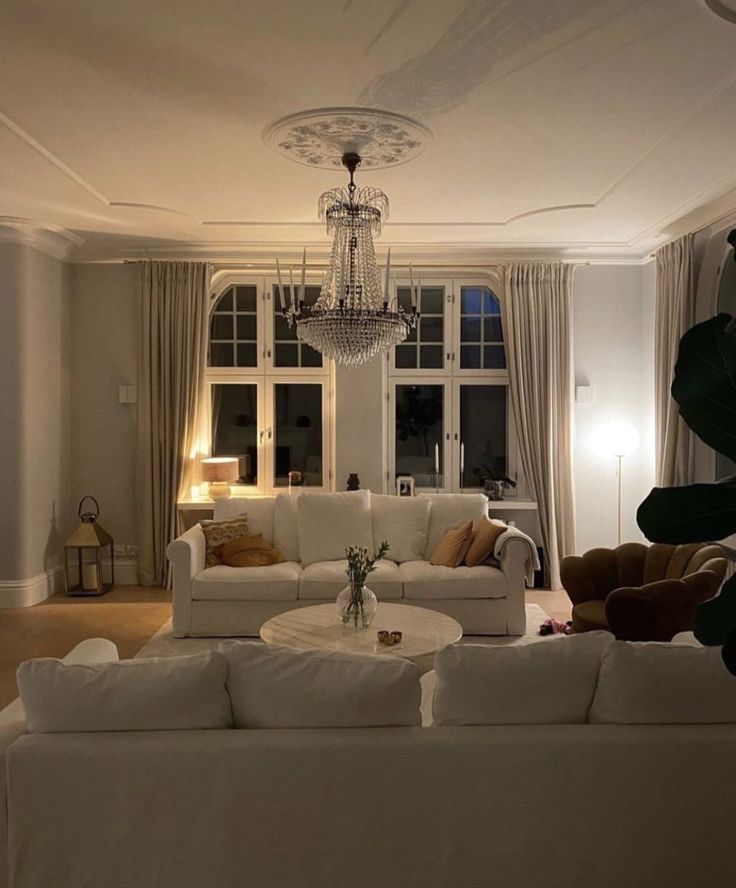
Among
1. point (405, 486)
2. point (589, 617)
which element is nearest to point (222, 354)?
point (405, 486)

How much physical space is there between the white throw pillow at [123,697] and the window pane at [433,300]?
5.40 meters

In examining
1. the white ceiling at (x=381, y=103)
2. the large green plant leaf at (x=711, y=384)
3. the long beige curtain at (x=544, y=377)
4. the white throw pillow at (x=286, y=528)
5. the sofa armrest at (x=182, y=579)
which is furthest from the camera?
the long beige curtain at (x=544, y=377)

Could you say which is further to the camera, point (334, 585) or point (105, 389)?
point (105, 389)

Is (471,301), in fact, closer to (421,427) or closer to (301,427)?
(421,427)

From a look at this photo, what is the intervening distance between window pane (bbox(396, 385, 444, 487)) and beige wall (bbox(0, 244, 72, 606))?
9.76ft

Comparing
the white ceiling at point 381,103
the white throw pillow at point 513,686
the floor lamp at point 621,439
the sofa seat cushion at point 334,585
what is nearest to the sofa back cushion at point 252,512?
the sofa seat cushion at point 334,585

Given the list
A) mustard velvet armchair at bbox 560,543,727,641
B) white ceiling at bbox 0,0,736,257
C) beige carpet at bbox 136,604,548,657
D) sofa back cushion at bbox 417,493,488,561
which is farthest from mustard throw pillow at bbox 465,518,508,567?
white ceiling at bbox 0,0,736,257

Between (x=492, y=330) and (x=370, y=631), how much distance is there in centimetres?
A: 376

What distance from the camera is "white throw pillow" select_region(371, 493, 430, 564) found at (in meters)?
5.89

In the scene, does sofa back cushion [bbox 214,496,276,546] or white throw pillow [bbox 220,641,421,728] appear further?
sofa back cushion [bbox 214,496,276,546]

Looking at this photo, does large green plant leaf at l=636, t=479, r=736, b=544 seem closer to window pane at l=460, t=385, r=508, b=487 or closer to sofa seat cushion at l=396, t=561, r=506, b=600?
sofa seat cushion at l=396, t=561, r=506, b=600

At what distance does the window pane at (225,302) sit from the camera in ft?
23.8

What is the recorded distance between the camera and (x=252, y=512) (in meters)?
6.03

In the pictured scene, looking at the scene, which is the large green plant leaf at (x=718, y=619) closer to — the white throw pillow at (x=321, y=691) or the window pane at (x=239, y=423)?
the white throw pillow at (x=321, y=691)
